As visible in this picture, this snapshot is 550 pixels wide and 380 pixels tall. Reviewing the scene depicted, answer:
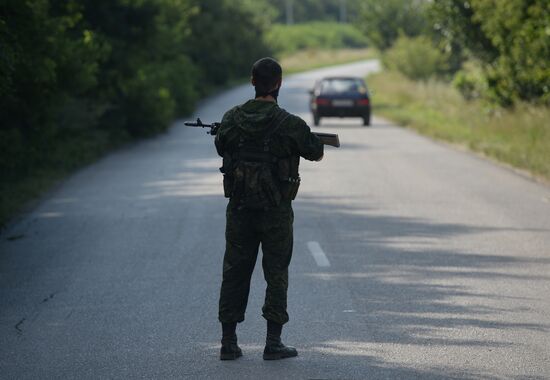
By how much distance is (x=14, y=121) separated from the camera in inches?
703

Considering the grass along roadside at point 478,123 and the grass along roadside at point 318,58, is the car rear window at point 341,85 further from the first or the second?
the grass along roadside at point 318,58

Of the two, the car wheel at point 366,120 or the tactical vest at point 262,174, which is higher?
the tactical vest at point 262,174

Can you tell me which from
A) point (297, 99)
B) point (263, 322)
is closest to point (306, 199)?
point (263, 322)

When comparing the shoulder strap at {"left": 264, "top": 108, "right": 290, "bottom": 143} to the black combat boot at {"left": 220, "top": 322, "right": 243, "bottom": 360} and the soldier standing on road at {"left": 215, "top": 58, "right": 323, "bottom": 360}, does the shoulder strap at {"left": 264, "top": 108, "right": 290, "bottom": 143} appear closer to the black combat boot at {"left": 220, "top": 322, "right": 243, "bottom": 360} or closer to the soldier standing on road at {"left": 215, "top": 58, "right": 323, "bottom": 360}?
the soldier standing on road at {"left": 215, "top": 58, "right": 323, "bottom": 360}

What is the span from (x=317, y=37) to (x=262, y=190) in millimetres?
139492

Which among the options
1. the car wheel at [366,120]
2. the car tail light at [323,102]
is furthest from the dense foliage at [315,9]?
the car tail light at [323,102]

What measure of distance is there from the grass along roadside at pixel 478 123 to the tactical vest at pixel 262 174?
12.2 m

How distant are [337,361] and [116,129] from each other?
71.9 feet

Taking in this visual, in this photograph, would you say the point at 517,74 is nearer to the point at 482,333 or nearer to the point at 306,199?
the point at 306,199

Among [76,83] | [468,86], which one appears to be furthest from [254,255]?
[468,86]

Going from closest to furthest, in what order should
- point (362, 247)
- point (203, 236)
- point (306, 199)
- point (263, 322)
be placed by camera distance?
1. point (263, 322)
2. point (362, 247)
3. point (203, 236)
4. point (306, 199)

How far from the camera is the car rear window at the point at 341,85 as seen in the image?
34719 mm

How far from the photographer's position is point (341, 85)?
35438 millimetres

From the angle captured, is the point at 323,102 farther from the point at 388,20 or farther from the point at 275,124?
the point at 388,20
